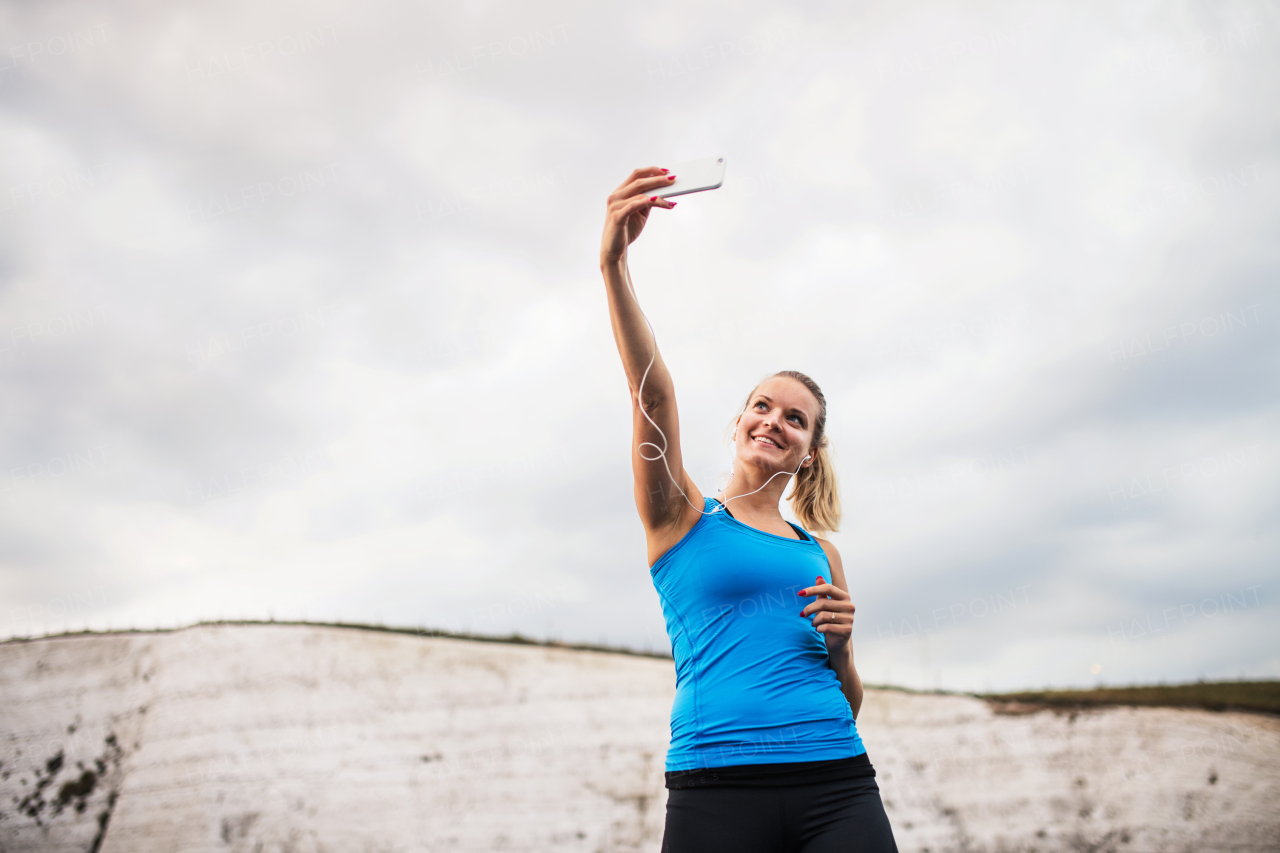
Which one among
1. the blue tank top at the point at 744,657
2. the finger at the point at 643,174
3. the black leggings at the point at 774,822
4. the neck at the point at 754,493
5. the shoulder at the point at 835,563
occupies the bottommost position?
the black leggings at the point at 774,822

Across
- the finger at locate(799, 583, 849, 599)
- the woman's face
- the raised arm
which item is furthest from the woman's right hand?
the finger at locate(799, 583, 849, 599)

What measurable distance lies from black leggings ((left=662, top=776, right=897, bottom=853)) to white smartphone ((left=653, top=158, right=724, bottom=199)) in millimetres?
1119

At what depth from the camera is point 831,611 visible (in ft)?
4.70

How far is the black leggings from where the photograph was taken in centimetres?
122

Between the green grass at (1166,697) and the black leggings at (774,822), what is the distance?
329 inches

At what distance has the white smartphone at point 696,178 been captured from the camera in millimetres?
1352

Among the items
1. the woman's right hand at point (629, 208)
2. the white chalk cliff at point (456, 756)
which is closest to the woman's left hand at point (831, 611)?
the woman's right hand at point (629, 208)

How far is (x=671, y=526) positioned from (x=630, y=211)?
0.64 m

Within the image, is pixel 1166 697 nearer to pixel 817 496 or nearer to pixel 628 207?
pixel 817 496

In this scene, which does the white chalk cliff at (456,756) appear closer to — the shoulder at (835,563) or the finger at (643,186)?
the shoulder at (835,563)

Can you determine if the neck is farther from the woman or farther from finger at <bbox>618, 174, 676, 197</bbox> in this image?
finger at <bbox>618, 174, 676, 197</bbox>

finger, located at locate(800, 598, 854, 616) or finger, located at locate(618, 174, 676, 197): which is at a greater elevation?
finger, located at locate(618, 174, 676, 197)

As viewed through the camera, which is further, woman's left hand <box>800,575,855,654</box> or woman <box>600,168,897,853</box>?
woman's left hand <box>800,575,855,654</box>

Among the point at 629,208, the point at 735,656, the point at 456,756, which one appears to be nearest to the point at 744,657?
the point at 735,656
